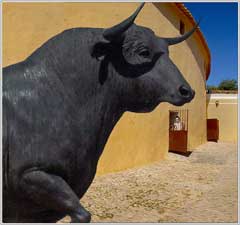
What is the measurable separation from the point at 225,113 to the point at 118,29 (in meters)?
20.2

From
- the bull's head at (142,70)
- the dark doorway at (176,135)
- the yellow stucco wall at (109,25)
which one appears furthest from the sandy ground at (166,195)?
the bull's head at (142,70)

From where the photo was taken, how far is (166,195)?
6.89 m

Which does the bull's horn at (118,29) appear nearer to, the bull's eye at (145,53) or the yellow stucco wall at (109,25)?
the bull's eye at (145,53)

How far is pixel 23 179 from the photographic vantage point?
1.54 meters

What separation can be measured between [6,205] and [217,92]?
825 inches

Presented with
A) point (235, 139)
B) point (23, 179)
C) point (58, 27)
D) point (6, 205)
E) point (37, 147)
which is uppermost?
point (58, 27)

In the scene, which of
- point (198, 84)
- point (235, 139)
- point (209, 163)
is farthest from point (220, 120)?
point (209, 163)

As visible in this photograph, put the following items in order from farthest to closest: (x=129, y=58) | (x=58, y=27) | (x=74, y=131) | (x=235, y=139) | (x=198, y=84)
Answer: (x=235, y=139) < (x=198, y=84) < (x=58, y=27) < (x=129, y=58) < (x=74, y=131)

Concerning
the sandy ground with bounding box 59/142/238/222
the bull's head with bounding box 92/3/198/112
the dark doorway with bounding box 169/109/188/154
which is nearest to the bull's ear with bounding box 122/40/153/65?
the bull's head with bounding box 92/3/198/112

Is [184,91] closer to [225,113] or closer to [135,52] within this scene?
[135,52]

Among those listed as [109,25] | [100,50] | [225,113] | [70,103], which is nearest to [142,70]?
[100,50]

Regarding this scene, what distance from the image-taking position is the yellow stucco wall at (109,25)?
7.05 meters

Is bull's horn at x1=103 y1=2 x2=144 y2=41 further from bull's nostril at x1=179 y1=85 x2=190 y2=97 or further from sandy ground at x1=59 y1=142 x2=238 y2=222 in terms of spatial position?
sandy ground at x1=59 y1=142 x2=238 y2=222

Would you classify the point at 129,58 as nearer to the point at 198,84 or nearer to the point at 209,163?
the point at 209,163
